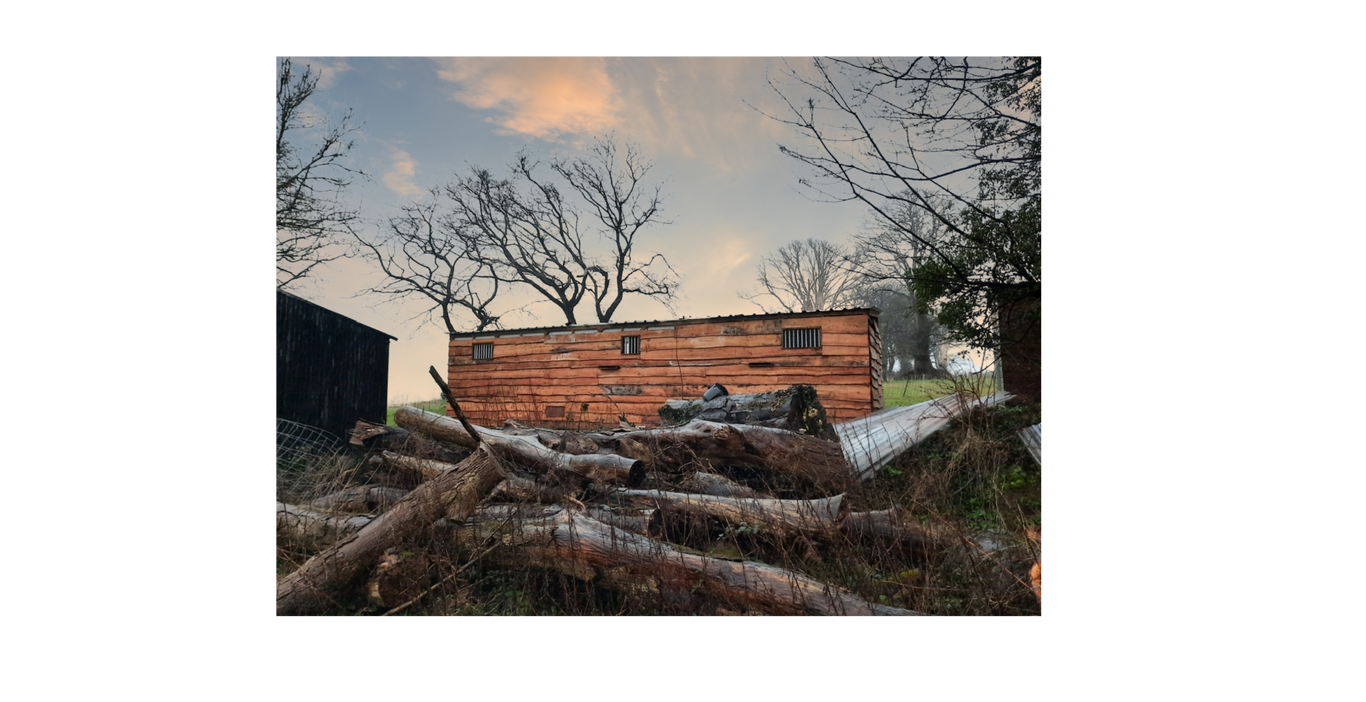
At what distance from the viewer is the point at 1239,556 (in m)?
2.20

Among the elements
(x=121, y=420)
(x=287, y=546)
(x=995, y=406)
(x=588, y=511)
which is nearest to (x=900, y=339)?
(x=995, y=406)

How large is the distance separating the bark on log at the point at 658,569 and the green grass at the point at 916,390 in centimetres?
338

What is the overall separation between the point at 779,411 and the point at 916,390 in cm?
330

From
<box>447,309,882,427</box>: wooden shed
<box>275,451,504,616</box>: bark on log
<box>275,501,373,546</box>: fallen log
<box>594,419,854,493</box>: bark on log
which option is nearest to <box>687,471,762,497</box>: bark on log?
<box>594,419,854,493</box>: bark on log

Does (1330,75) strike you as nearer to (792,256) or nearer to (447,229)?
(792,256)

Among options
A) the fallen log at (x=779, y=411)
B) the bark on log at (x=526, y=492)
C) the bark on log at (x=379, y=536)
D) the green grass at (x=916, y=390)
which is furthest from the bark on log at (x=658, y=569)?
the fallen log at (x=779, y=411)

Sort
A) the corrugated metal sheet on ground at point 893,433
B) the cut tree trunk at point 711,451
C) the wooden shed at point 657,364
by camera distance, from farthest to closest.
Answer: the wooden shed at point 657,364 < the corrugated metal sheet on ground at point 893,433 < the cut tree trunk at point 711,451

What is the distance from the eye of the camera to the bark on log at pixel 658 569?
2928 mm

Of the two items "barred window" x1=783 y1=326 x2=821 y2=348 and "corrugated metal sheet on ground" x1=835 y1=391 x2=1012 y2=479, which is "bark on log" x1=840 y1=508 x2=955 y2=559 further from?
"barred window" x1=783 y1=326 x2=821 y2=348

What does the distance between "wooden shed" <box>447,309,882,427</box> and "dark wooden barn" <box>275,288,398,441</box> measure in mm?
1645

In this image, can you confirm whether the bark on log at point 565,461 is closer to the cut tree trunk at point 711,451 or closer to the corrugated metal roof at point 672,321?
the cut tree trunk at point 711,451

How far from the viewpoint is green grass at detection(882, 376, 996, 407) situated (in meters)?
5.65

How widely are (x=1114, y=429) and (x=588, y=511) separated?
10.7 ft

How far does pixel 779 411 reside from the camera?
287 inches
